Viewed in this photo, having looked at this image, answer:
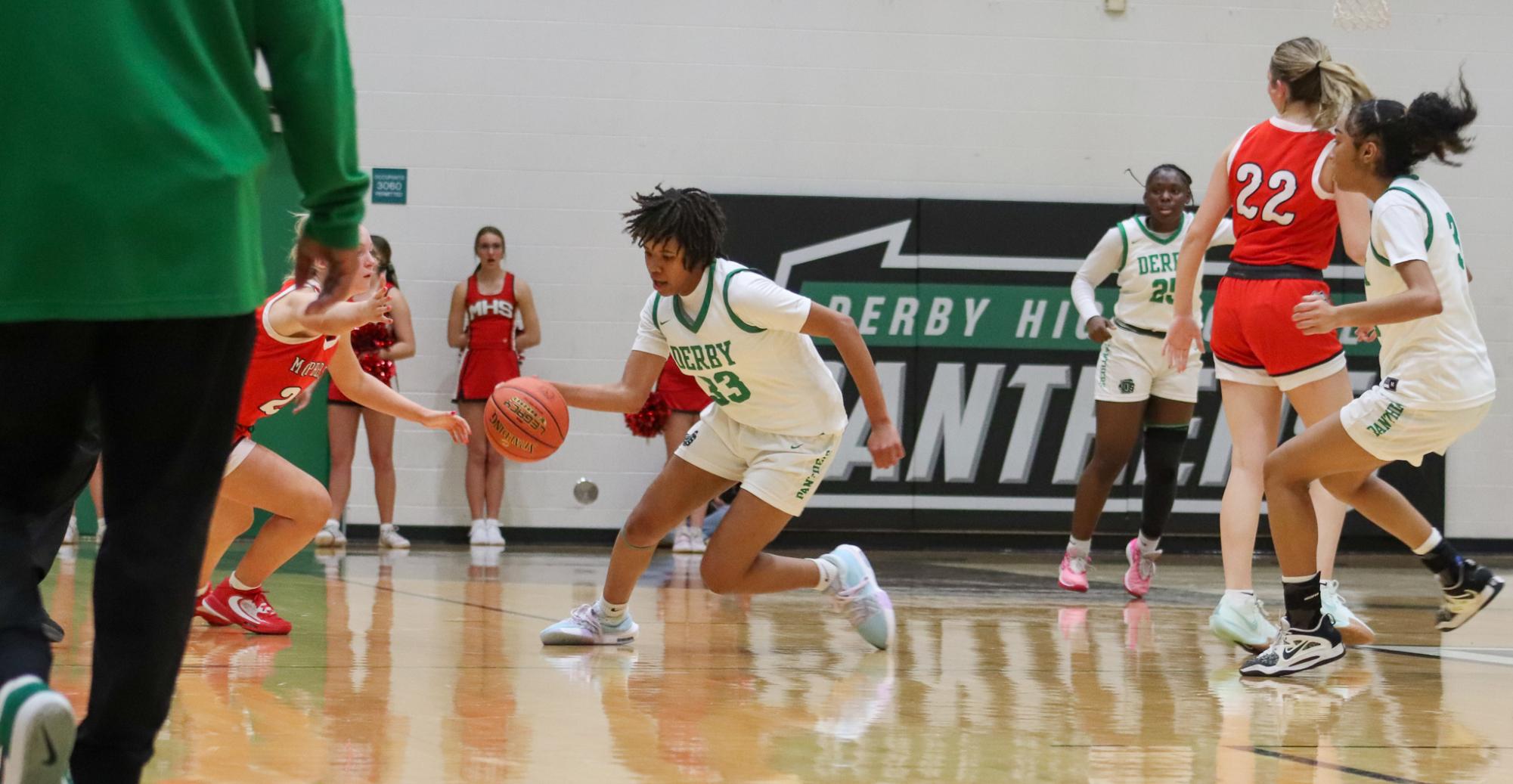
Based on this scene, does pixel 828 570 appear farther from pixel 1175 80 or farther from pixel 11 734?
pixel 1175 80

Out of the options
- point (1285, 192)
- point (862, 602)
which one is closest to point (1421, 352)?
point (1285, 192)

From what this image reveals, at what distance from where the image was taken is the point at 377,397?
4793mm

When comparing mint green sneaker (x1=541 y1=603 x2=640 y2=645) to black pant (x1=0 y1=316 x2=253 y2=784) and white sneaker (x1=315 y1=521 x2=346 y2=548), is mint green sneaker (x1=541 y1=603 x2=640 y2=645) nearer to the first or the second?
black pant (x1=0 y1=316 x2=253 y2=784)

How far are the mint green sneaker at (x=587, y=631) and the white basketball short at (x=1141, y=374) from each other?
128 inches

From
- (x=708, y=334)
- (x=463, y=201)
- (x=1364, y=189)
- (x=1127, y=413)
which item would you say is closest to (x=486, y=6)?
(x=463, y=201)

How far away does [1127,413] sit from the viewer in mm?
7289

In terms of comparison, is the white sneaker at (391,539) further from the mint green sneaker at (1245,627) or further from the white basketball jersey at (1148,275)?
the mint green sneaker at (1245,627)

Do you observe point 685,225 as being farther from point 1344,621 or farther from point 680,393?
point 680,393

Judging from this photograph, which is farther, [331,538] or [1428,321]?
[331,538]

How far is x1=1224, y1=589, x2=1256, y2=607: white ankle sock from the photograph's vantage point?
4.81 metres

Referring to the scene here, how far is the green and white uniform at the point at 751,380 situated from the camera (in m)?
4.70

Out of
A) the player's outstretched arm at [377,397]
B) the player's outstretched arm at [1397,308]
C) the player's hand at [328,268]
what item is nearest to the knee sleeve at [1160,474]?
the player's outstretched arm at [1397,308]

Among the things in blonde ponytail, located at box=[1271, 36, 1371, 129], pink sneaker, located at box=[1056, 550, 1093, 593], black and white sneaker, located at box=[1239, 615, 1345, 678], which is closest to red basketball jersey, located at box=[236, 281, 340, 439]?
black and white sneaker, located at box=[1239, 615, 1345, 678]

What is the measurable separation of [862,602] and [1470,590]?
1822mm
